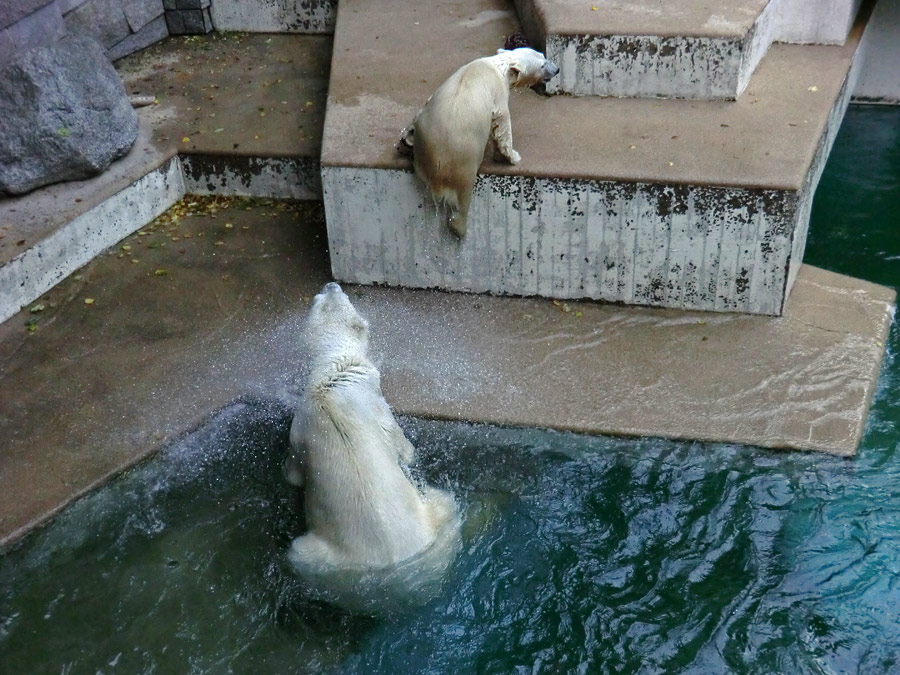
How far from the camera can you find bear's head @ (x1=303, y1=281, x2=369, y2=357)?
4.37 m

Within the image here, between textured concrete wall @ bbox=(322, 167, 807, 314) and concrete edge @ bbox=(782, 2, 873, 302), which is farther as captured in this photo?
concrete edge @ bbox=(782, 2, 873, 302)

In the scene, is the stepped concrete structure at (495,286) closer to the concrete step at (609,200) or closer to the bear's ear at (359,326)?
the concrete step at (609,200)

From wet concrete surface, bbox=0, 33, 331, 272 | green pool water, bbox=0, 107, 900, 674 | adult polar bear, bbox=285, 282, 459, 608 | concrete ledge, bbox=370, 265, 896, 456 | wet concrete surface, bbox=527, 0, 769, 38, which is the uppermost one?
wet concrete surface, bbox=527, 0, 769, 38

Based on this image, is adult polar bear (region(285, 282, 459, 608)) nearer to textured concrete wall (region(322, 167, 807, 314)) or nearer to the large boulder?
textured concrete wall (region(322, 167, 807, 314))

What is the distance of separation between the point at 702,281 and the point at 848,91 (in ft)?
9.86

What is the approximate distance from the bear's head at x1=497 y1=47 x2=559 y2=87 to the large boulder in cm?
285

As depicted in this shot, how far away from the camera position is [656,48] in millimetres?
6184

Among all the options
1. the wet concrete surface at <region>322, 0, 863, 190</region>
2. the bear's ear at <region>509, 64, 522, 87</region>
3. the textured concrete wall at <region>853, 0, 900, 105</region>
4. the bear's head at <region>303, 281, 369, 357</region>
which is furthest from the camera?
the textured concrete wall at <region>853, 0, 900, 105</region>

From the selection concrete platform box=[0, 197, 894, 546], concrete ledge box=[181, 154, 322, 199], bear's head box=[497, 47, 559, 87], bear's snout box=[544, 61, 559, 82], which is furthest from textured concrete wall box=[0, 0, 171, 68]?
bear's snout box=[544, 61, 559, 82]

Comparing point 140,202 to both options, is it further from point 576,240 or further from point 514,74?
point 576,240

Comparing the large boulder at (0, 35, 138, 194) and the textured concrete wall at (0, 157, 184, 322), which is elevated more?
the large boulder at (0, 35, 138, 194)

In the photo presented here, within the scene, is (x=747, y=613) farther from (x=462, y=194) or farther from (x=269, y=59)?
(x=269, y=59)

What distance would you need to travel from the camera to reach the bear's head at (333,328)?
14.3ft

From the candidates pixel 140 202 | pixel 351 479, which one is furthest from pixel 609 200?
pixel 140 202
